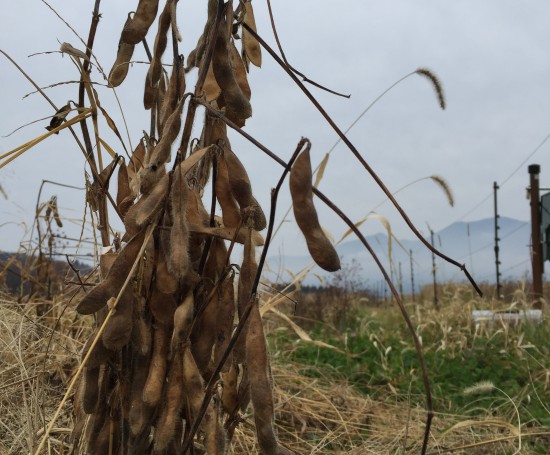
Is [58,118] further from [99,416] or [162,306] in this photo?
[99,416]

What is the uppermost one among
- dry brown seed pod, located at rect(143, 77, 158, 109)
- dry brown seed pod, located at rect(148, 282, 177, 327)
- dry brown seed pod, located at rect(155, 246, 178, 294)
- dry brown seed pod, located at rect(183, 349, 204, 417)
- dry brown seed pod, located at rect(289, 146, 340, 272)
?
dry brown seed pod, located at rect(143, 77, 158, 109)

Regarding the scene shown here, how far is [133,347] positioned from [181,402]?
5.6 inches

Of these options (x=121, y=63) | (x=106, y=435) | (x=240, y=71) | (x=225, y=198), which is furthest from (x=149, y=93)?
(x=106, y=435)

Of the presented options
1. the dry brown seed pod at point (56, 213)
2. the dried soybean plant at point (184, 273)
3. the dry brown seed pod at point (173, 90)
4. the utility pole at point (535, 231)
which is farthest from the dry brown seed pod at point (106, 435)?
the utility pole at point (535, 231)

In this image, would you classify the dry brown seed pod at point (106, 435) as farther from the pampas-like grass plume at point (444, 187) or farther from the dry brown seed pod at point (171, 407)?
the pampas-like grass plume at point (444, 187)

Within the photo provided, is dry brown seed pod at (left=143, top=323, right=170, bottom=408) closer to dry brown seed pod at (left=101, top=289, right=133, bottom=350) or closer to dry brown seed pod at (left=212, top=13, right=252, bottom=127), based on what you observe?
dry brown seed pod at (left=101, top=289, right=133, bottom=350)

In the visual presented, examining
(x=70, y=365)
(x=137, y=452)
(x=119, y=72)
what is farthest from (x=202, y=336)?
(x=70, y=365)

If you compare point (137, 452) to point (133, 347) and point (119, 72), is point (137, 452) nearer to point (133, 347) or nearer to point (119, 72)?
point (133, 347)

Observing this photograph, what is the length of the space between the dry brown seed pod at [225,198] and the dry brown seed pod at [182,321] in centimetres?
15

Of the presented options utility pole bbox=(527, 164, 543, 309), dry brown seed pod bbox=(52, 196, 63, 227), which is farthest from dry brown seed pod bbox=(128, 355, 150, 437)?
utility pole bbox=(527, 164, 543, 309)

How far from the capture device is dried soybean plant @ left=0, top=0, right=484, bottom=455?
1102 mm

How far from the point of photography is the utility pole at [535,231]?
23.0 feet

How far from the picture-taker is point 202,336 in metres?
1.24

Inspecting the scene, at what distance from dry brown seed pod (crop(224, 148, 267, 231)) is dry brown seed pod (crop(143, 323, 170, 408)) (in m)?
0.25
